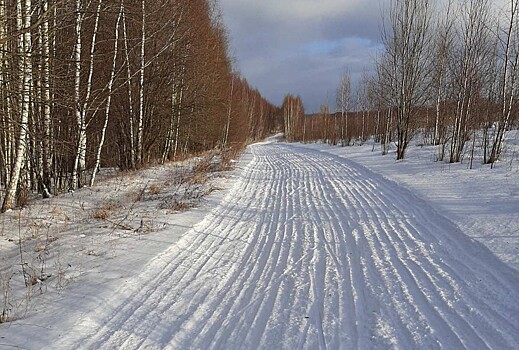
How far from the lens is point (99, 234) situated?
6184mm

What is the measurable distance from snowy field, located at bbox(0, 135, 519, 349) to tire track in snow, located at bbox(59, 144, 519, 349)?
2 cm

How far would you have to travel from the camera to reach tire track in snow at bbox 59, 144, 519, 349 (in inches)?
126

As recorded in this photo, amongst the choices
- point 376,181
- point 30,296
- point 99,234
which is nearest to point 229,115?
point 376,181

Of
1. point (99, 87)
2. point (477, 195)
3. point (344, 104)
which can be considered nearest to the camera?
point (477, 195)

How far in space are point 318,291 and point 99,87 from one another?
1270 cm

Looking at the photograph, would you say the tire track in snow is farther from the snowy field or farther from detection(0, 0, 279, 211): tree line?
detection(0, 0, 279, 211): tree line

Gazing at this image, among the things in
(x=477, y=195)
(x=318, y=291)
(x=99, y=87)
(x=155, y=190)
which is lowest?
(x=318, y=291)

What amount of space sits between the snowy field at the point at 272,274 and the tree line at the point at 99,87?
237 centimetres

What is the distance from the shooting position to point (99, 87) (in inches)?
533

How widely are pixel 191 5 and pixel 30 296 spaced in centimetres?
1786

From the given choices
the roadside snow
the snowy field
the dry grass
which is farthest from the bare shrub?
the roadside snow

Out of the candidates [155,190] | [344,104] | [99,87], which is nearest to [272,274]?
[155,190]

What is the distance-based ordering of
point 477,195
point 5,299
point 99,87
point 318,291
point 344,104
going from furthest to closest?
point 344,104
point 99,87
point 477,195
point 318,291
point 5,299

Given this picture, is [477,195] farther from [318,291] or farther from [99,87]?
[99,87]
